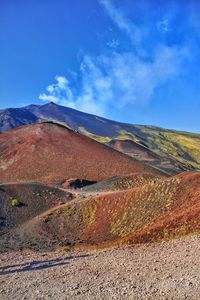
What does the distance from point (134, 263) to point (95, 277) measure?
6.22 feet

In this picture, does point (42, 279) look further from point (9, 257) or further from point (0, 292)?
point (9, 257)

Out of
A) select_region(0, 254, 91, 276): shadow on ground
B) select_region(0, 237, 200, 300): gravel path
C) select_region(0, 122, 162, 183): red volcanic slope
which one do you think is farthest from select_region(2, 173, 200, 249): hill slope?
select_region(0, 122, 162, 183): red volcanic slope

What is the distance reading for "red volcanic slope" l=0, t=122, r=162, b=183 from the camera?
251 ft

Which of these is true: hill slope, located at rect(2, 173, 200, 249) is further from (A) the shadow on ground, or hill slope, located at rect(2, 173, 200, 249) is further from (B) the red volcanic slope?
(B) the red volcanic slope

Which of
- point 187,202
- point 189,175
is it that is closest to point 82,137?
point 189,175

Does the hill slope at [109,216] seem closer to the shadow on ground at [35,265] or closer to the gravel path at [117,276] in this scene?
the shadow on ground at [35,265]

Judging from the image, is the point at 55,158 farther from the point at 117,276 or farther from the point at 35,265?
the point at 117,276

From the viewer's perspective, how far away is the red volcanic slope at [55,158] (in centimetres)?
7662

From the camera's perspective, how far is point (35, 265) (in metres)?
18.9

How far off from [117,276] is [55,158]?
70.3 metres

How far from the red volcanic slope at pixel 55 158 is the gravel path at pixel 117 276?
5402 cm

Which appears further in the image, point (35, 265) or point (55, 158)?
point (55, 158)

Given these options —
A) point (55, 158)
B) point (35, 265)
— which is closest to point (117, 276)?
point (35, 265)

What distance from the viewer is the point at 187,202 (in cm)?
2809
